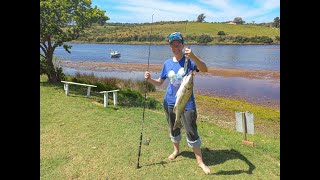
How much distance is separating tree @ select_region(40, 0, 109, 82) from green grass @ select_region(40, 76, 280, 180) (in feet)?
14.7

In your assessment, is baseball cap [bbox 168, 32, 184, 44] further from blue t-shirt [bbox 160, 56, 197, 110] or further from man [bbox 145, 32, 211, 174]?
blue t-shirt [bbox 160, 56, 197, 110]

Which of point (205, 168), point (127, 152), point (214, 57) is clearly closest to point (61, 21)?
point (127, 152)

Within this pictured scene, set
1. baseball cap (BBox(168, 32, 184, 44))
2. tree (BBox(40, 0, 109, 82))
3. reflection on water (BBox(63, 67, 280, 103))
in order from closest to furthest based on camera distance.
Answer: baseball cap (BBox(168, 32, 184, 44))
tree (BBox(40, 0, 109, 82))
reflection on water (BBox(63, 67, 280, 103))

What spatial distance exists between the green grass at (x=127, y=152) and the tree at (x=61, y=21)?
4483 millimetres

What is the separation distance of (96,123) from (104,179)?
2.79 m

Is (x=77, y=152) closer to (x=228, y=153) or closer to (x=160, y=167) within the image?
(x=160, y=167)

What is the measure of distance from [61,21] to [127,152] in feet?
25.6

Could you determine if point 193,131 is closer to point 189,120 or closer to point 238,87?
point 189,120

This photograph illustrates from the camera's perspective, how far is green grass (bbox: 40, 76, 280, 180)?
4.83m

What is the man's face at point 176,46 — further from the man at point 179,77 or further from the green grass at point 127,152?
the green grass at point 127,152

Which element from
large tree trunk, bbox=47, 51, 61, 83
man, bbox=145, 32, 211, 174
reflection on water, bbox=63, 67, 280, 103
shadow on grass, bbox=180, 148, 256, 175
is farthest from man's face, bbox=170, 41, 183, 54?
reflection on water, bbox=63, 67, 280, 103

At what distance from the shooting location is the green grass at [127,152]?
15.8 feet

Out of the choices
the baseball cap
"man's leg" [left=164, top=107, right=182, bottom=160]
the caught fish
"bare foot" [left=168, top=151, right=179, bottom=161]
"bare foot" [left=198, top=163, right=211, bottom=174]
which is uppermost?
the baseball cap
